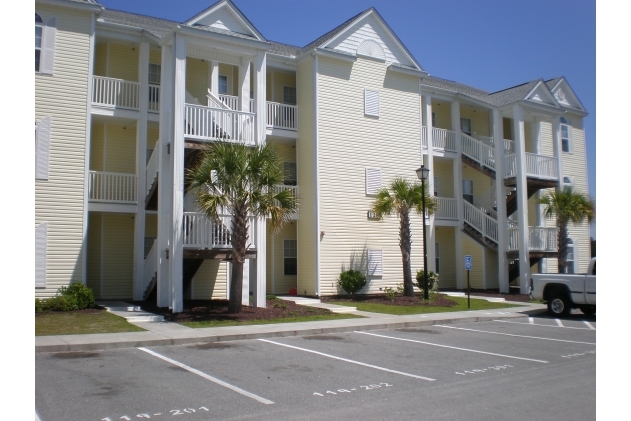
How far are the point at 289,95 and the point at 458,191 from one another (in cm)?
956

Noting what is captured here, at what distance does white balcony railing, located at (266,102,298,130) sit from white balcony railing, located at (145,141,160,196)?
16.6 feet

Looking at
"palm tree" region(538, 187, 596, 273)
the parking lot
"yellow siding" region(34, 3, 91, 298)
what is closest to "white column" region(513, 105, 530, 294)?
"palm tree" region(538, 187, 596, 273)

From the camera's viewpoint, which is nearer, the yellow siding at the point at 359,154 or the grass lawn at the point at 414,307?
the grass lawn at the point at 414,307

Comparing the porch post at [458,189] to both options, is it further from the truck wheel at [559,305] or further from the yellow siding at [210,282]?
the yellow siding at [210,282]

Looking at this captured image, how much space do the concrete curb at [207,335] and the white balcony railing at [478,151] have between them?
13.1 meters

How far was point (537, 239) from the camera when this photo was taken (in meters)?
27.2

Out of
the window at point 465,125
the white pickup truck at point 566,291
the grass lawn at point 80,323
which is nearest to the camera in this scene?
the grass lawn at point 80,323

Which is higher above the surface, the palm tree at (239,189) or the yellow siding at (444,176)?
the yellow siding at (444,176)

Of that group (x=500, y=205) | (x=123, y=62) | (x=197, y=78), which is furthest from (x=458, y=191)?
(x=123, y=62)

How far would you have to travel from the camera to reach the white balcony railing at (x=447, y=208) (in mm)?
27859

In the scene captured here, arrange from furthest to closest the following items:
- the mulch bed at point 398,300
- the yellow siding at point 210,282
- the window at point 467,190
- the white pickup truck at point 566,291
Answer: the window at point 467,190
the yellow siding at point 210,282
the mulch bed at point 398,300
the white pickup truck at point 566,291

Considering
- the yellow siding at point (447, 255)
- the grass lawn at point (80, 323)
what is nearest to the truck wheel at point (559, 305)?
the yellow siding at point (447, 255)

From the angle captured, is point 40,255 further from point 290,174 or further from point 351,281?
point 351,281

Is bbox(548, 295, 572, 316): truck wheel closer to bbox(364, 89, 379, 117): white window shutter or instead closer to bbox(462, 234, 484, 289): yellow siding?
bbox(462, 234, 484, 289): yellow siding
